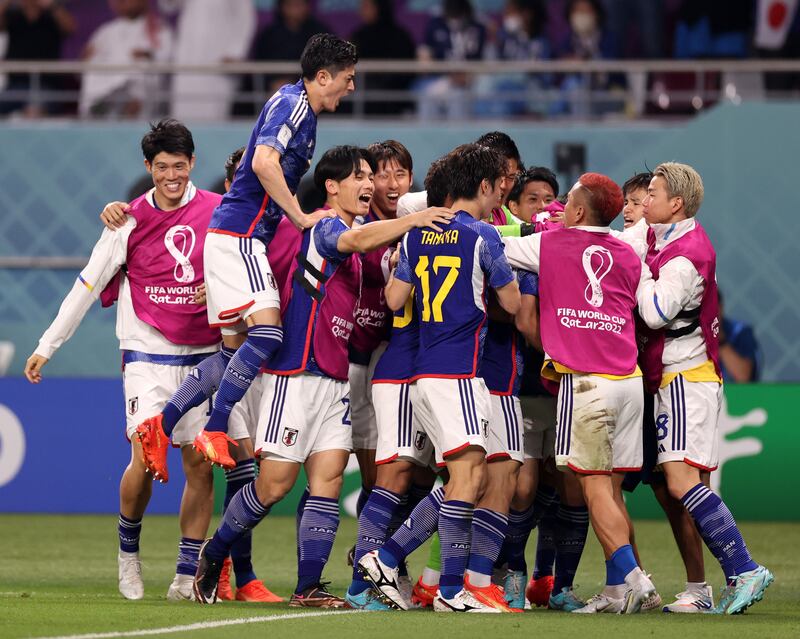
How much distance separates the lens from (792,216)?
14688 millimetres

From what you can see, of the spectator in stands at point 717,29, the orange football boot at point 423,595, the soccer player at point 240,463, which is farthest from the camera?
the spectator in stands at point 717,29

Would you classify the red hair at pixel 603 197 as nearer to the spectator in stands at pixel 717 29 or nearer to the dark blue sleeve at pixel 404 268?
the dark blue sleeve at pixel 404 268

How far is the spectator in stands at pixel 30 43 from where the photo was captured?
54.1 ft

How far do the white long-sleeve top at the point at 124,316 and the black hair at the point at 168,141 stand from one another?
1.46 ft

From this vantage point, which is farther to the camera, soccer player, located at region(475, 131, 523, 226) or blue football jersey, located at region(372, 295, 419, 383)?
soccer player, located at region(475, 131, 523, 226)

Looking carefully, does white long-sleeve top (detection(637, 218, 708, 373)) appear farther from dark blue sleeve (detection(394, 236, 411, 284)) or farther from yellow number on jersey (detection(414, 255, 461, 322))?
dark blue sleeve (detection(394, 236, 411, 284))

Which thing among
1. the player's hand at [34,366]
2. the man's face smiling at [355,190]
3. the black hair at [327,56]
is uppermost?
the black hair at [327,56]

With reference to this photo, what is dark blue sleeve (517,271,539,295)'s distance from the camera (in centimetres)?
737

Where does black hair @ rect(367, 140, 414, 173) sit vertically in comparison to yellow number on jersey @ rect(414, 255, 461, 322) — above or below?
above

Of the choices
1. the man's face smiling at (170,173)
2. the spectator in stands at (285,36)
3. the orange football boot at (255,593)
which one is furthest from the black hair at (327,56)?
the spectator in stands at (285,36)

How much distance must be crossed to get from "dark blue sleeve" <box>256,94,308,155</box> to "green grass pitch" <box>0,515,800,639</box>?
244cm

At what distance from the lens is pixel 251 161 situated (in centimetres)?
748

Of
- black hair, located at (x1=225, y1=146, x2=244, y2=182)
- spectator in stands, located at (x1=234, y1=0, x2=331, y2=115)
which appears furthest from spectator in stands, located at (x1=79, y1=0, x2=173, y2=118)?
black hair, located at (x1=225, y1=146, x2=244, y2=182)

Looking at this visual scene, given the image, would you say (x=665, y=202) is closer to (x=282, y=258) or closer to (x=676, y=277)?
(x=676, y=277)
